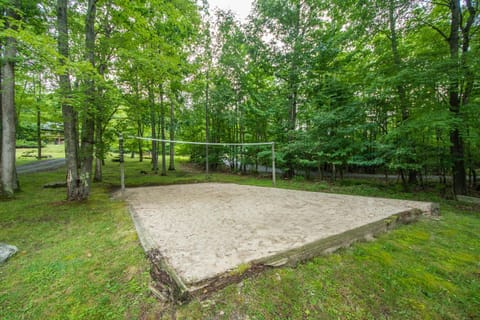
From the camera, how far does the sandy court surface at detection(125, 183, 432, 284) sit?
5.93 ft

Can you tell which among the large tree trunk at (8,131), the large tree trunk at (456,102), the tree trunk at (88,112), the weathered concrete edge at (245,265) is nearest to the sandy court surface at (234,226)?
the weathered concrete edge at (245,265)

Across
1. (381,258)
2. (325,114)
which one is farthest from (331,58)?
(381,258)

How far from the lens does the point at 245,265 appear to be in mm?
1656

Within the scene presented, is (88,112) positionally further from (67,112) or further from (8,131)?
(8,131)

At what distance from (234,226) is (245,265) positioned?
1077mm

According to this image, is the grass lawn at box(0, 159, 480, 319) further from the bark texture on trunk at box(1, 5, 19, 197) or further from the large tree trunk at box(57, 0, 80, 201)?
the bark texture on trunk at box(1, 5, 19, 197)

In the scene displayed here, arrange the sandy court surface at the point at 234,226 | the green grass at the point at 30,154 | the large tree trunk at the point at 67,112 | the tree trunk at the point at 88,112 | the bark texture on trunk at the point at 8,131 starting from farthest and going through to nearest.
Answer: the green grass at the point at 30,154 → the bark texture on trunk at the point at 8,131 → the tree trunk at the point at 88,112 → the large tree trunk at the point at 67,112 → the sandy court surface at the point at 234,226

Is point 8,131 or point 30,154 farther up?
point 8,131

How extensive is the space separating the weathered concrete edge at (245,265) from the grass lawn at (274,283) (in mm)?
63

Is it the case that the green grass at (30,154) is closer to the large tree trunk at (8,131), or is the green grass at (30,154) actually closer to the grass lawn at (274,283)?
the large tree trunk at (8,131)

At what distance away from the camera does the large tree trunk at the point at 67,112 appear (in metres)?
3.71

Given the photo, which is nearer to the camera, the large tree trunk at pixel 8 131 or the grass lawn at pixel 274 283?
the grass lawn at pixel 274 283

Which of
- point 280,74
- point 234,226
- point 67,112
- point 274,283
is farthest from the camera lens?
point 280,74

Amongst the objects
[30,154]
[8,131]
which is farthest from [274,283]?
[30,154]
